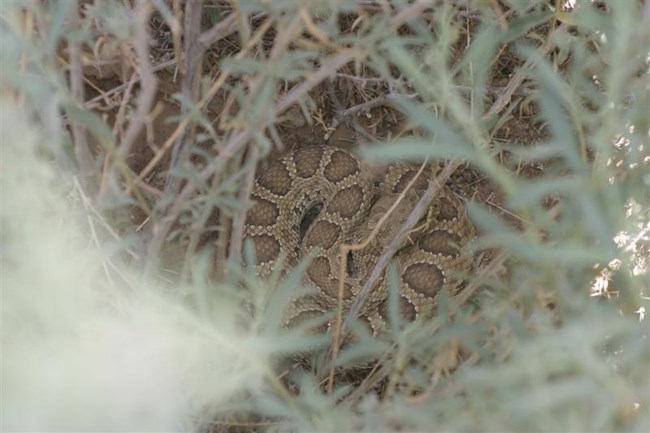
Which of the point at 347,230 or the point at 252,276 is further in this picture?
the point at 347,230

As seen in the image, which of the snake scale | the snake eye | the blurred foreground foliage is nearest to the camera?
the blurred foreground foliage

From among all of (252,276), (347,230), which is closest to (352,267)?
(347,230)

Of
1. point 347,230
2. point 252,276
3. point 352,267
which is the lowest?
point 252,276

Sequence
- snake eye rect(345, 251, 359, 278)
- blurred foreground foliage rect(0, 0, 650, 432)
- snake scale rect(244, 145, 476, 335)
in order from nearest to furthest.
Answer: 1. blurred foreground foliage rect(0, 0, 650, 432)
2. snake scale rect(244, 145, 476, 335)
3. snake eye rect(345, 251, 359, 278)

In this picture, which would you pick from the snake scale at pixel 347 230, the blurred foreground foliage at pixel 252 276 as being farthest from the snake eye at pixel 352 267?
the blurred foreground foliage at pixel 252 276

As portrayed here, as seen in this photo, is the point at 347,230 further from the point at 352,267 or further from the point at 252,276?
the point at 252,276

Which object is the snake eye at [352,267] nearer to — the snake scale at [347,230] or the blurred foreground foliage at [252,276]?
the snake scale at [347,230]

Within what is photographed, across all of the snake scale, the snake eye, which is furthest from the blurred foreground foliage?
the snake eye

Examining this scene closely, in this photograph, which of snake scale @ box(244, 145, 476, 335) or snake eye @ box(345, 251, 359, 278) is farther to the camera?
snake eye @ box(345, 251, 359, 278)

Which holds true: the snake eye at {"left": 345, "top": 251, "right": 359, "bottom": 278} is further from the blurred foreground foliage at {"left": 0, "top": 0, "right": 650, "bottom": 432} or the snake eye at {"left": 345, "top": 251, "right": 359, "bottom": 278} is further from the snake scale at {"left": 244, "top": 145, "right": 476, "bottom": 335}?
the blurred foreground foliage at {"left": 0, "top": 0, "right": 650, "bottom": 432}
